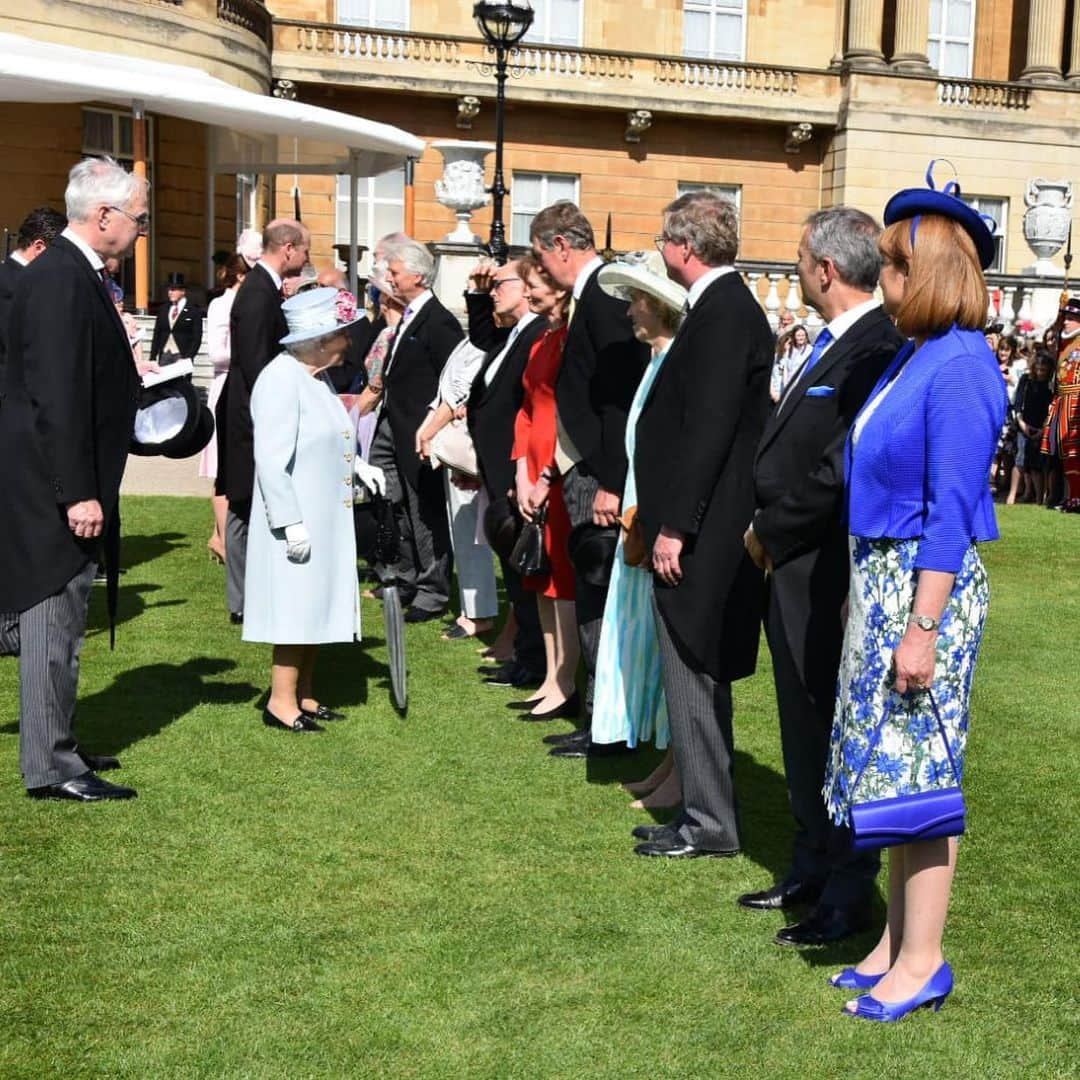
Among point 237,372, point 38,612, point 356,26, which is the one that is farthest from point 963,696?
point 356,26

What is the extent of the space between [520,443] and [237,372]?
1795 millimetres

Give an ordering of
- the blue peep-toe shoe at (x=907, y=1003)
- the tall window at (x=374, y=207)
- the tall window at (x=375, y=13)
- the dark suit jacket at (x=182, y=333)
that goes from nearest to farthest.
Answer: the blue peep-toe shoe at (x=907, y=1003) → the dark suit jacket at (x=182, y=333) → the tall window at (x=374, y=207) → the tall window at (x=375, y=13)

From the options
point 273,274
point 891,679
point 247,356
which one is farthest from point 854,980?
point 273,274

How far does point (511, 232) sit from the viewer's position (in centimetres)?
3262

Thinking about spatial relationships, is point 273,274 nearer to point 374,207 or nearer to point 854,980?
point 854,980

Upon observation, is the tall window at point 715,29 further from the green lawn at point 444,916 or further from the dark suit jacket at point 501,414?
the green lawn at point 444,916

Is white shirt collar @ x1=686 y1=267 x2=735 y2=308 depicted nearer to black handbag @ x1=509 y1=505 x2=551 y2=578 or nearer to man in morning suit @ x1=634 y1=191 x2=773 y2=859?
man in morning suit @ x1=634 y1=191 x2=773 y2=859

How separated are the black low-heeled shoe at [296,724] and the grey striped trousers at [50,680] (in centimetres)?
127

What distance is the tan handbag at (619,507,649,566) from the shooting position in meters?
5.70

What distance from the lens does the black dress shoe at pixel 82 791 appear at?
19.1 feet

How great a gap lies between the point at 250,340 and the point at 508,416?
56.5 inches

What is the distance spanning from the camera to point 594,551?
6379 mm

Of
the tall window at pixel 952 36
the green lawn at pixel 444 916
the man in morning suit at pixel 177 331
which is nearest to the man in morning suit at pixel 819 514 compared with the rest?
the green lawn at pixel 444 916

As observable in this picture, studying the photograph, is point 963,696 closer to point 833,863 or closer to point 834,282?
point 833,863
